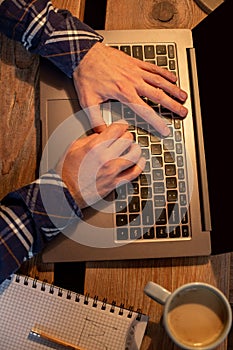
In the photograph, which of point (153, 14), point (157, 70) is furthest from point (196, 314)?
point (153, 14)

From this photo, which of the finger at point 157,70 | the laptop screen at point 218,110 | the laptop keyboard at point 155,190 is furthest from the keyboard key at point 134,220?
the finger at point 157,70

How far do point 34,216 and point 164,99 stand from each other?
0.85ft

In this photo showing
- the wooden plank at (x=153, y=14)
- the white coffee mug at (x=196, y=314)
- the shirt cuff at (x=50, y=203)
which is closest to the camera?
the white coffee mug at (x=196, y=314)

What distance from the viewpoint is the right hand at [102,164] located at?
727 mm

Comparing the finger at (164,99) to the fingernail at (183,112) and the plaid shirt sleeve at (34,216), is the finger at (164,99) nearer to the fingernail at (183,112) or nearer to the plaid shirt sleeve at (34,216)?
the fingernail at (183,112)

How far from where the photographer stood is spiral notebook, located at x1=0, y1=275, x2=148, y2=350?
0.70 meters

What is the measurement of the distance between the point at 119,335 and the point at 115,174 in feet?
0.75

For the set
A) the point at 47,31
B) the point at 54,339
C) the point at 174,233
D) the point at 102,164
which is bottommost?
the point at 54,339

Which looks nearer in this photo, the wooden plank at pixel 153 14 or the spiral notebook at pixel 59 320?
the spiral notebook at pixel 59 320

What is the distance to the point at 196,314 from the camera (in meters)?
0.61

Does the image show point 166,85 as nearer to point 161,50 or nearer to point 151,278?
point 161,50

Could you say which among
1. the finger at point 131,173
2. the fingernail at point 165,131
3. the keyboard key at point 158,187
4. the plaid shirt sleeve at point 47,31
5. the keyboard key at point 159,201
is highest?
the plaid shirt sleeve at point 47,31

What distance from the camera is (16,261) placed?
688 millimetres

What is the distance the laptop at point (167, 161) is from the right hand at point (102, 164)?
14 millimetres
